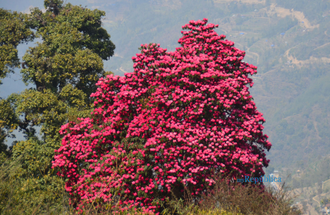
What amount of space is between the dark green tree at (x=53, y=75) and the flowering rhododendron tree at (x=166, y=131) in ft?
17.8

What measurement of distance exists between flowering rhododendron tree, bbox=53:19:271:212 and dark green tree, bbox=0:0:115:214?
17.8ft

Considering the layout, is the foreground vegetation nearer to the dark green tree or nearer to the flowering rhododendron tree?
the flowering rhododendron tree

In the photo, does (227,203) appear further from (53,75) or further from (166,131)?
(53,75)

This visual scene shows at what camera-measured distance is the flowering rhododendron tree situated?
1016cm

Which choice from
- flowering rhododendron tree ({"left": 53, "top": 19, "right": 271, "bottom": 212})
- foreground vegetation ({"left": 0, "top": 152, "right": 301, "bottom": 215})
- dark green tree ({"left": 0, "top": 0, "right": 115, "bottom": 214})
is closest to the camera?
foreground vegetation ({"left": 0, "top": 152, "right": 301, "bottom": 215})

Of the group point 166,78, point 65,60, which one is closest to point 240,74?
point 166,78

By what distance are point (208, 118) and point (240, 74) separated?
93.0 inches

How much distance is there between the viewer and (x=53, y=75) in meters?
21.6

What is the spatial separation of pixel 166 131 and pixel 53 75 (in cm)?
1382

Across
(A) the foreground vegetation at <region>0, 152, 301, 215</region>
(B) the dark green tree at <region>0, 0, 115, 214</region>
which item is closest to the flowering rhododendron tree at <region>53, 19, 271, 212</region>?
(A) the foreground vegetation at <region>0, 152, 301, 215</region>

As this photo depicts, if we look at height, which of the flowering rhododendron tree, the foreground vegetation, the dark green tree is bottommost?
the foreground vegetation

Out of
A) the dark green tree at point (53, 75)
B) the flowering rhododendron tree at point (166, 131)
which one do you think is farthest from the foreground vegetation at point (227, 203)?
the dark green tree at point (53, 75)

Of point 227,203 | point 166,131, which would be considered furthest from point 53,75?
point 227,203

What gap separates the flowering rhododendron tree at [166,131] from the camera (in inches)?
400
